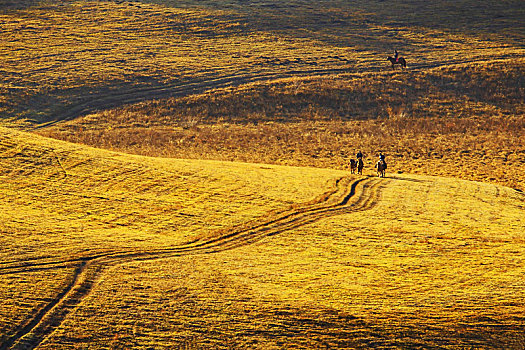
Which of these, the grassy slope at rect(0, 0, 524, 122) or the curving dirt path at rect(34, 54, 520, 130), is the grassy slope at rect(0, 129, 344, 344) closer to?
the curving dirt path at rect(34, 54, 520, 130)

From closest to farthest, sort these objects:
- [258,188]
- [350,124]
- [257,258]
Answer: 1. [257,258]
2. [258,188]
3. [350,124]

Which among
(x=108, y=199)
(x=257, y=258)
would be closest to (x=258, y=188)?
(x=108, y=199)

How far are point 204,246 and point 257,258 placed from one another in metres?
2.90

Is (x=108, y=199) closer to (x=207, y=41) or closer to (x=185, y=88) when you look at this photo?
(x=185, y=88)

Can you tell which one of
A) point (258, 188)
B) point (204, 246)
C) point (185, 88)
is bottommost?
point (204, 246)

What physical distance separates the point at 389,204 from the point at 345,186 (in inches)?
172

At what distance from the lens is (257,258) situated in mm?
24594

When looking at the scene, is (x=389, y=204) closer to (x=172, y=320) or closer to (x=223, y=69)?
(x=172, y=320)

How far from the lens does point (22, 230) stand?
1017 inches

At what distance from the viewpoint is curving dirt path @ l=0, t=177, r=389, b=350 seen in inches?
736

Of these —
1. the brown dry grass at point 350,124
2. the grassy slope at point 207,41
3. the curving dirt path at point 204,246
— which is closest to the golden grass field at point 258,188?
the curving dirt path at point 204,246

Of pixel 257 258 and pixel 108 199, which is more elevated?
pixel 108 199

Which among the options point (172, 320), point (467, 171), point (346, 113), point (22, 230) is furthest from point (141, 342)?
point (346, 113)

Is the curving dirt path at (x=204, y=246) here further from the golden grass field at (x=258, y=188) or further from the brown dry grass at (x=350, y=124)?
the brown dry grass at (x=350, y=124)
